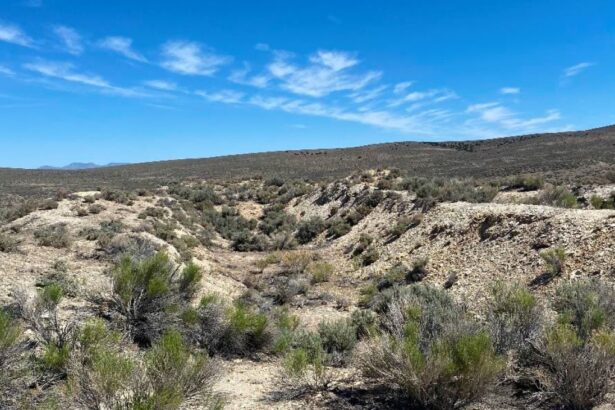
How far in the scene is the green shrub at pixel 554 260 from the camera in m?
10.9

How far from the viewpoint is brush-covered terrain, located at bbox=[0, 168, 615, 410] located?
5324mm

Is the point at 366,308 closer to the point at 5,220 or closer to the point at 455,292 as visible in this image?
the point at 455,292

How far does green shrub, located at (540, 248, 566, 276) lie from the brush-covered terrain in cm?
3

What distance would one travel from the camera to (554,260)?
11.0 m

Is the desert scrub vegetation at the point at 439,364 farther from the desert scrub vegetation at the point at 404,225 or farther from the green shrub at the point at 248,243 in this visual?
the green shrub at the point at 248,243

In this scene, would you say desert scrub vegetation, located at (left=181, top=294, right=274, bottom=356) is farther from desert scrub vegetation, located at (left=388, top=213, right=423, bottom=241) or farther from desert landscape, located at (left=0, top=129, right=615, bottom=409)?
desert scrub vegetation, located at (left=388, top=213, right=423, bottom=241)

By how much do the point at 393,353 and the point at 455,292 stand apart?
23.4 ft

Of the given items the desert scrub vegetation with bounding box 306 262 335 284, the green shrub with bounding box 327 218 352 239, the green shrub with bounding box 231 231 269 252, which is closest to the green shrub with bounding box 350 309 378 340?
the desert scrub vegetation with bounding box 306 262 335 284

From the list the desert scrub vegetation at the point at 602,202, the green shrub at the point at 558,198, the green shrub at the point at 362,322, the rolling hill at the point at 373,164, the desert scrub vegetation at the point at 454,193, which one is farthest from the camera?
the rolling hill at the point at 373,164

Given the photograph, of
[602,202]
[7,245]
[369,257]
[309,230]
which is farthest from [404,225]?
[7,245]

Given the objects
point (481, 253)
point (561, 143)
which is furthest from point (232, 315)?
point (561, 143)

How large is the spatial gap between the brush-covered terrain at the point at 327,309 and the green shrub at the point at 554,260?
34 millimetres

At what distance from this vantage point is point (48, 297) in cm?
740

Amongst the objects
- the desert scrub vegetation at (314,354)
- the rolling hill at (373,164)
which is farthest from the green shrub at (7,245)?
the rolling hill at (373,164)
